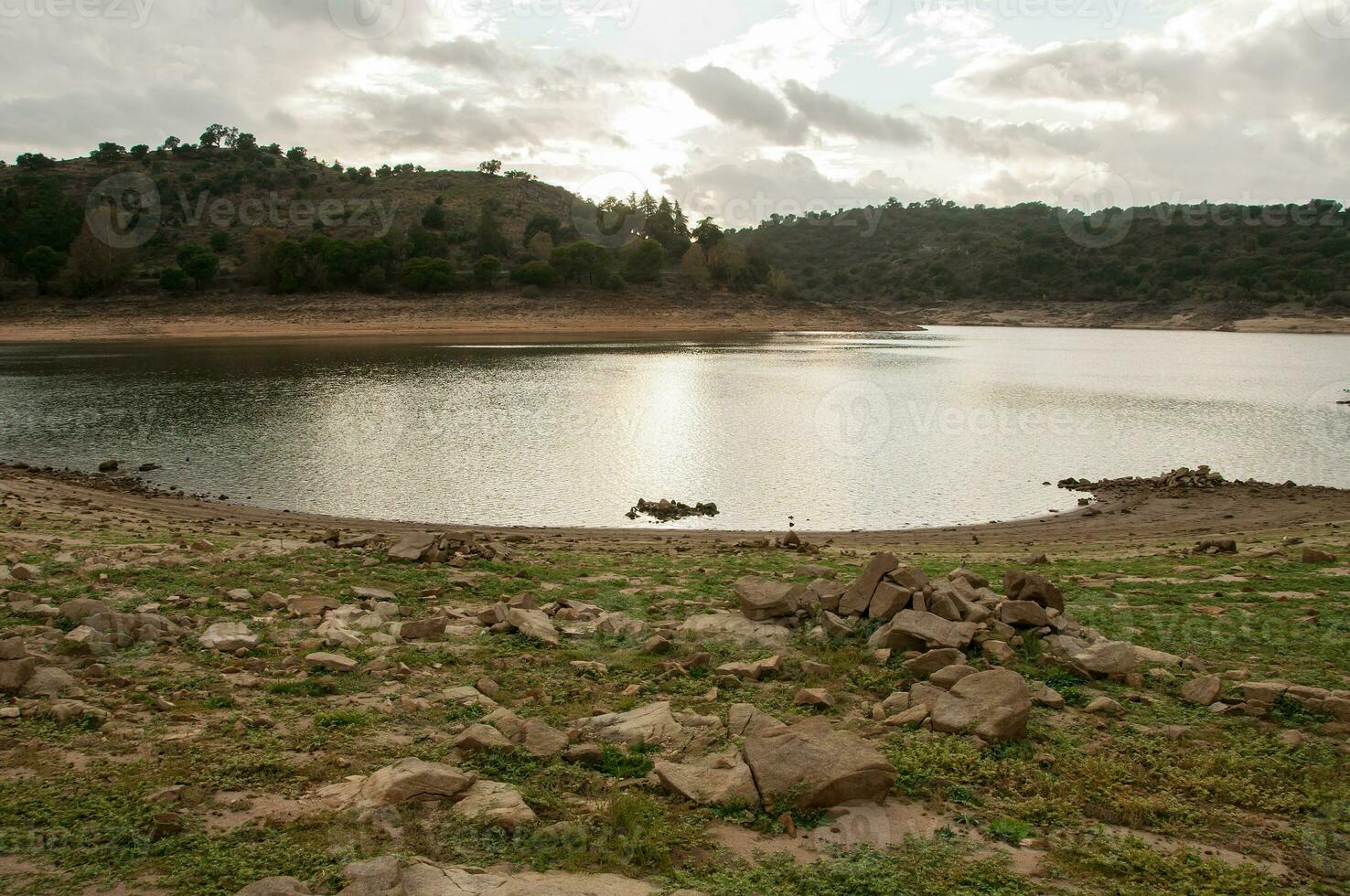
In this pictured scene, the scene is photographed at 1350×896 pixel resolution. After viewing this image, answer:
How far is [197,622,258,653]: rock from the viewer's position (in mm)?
7520

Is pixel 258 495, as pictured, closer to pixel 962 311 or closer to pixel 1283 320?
pixel 1283 320

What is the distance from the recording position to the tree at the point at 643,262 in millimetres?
89562

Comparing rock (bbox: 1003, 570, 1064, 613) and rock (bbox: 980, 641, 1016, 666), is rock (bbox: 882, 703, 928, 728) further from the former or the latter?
rock (bbox: 1003, 570, 1064, 613)

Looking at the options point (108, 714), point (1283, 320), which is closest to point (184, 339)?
point (108, 714)

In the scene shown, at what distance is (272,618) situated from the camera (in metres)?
8.42

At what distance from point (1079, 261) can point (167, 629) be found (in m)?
140

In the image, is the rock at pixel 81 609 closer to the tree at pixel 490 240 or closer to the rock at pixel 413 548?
the rock at pixel 413 548

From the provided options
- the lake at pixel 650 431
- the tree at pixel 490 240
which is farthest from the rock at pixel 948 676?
the tree at pixel 490 240

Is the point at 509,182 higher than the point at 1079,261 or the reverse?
higher

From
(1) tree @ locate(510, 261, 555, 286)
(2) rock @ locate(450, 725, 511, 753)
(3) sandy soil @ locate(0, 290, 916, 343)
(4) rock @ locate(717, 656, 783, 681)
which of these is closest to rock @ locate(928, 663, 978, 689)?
(4) rock @ locate(717, 656, 783, 681)

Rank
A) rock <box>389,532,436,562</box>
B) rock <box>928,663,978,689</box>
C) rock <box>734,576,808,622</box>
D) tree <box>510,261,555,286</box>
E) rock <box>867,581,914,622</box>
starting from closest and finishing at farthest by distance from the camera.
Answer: rock <box>928,663,978,689</box> → rock <box>867,581,914,622</box> → rock <box>734,576,808,622</box> → rock <box>389,532,436,562</box> → tree <box>510,261,555,286</box>

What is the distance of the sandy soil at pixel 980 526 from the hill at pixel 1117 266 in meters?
99.2

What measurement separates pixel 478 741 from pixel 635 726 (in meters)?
1.10

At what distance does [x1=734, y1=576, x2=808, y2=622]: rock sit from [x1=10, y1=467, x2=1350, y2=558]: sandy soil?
5.29 m
